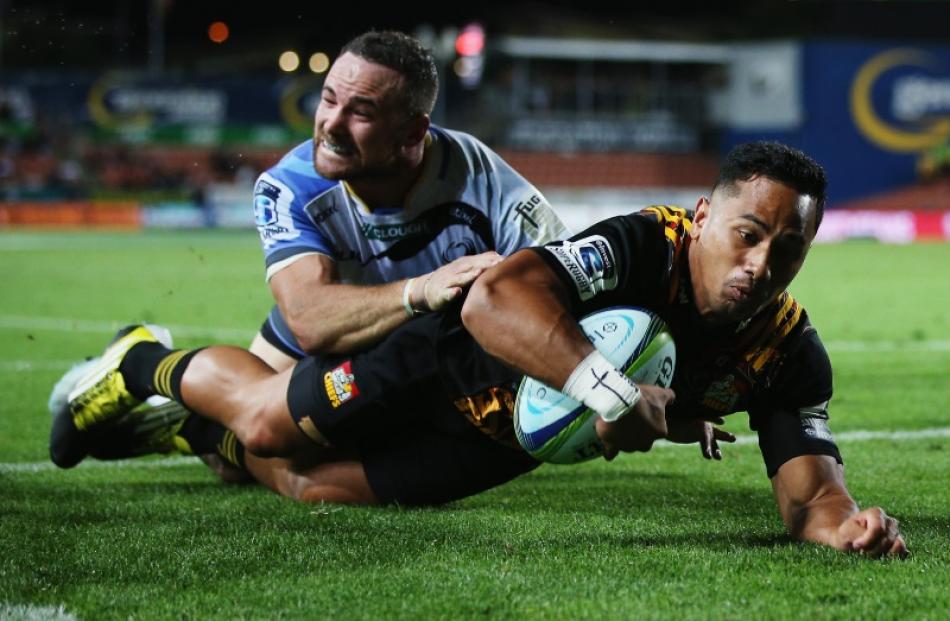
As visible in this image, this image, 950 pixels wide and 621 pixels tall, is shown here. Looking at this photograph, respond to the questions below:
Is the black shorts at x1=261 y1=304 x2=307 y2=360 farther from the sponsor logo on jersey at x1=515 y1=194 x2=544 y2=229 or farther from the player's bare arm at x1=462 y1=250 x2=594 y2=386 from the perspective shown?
the player's bare arm at x1=462 y1=250 x2=594 y2=386

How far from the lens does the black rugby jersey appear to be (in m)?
4.11

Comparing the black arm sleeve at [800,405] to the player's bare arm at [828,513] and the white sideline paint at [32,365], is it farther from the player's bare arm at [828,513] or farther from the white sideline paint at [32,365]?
the white sideline paint at [32,365]

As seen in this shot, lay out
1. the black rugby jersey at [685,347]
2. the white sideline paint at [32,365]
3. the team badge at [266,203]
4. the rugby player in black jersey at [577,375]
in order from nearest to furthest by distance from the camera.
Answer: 1. the rugby player in black jersey at [577,375]
2. the black rugby jersey at [685,347]
3. the team badge at [266,203]
4. the white sideline paint at [32,365]

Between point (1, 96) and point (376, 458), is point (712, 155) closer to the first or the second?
point (1, 96)

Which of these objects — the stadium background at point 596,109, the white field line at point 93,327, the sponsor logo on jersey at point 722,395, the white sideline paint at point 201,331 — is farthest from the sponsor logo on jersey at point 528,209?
the stadium background at point 596,109

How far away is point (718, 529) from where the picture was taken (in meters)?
4.48

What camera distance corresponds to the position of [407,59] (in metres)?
5.55

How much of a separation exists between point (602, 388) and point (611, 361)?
1.07ft

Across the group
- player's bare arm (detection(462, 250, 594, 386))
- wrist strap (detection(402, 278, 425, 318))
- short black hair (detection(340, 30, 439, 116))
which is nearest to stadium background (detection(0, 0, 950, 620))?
player's bare arm (detection(462, 250, 594, 386))

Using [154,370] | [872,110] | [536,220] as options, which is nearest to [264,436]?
[154,370]

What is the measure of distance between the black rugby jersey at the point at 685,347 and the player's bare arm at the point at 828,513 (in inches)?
2.5

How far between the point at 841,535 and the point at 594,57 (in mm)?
50000

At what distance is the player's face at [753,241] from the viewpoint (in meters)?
3.96

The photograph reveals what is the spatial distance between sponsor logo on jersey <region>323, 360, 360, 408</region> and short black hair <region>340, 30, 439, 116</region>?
4.07 feet
